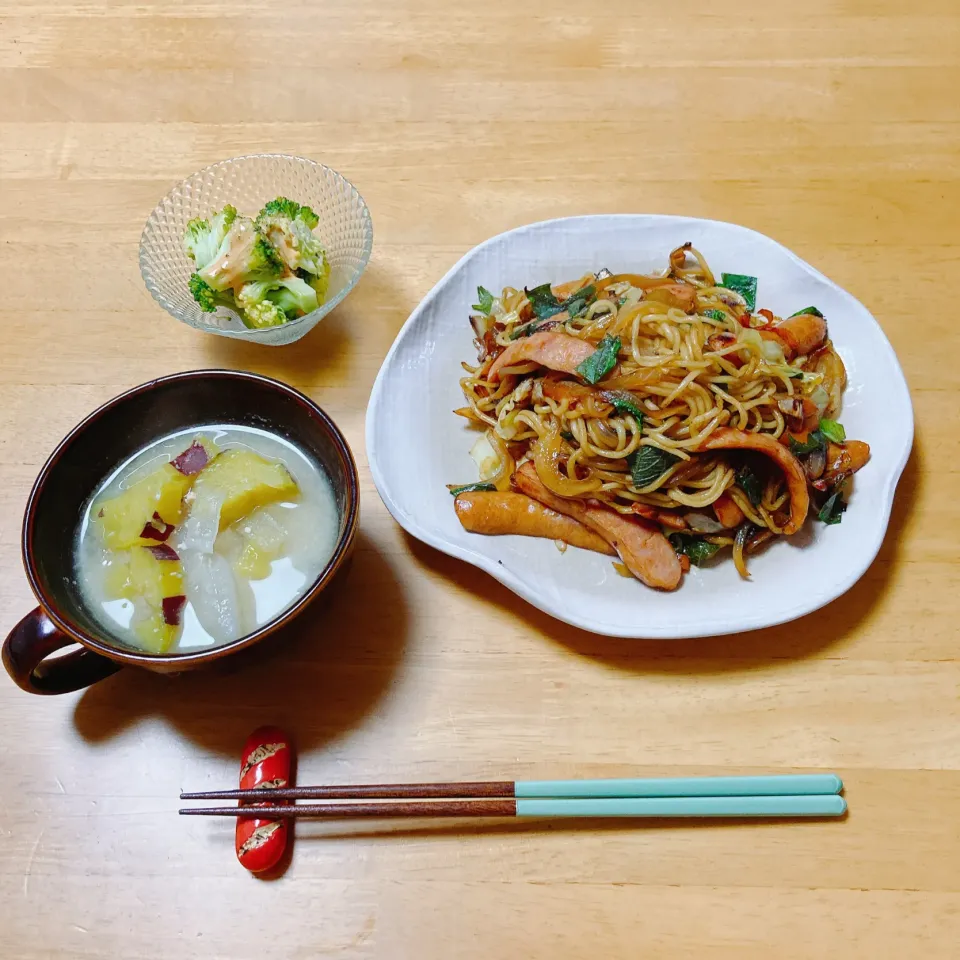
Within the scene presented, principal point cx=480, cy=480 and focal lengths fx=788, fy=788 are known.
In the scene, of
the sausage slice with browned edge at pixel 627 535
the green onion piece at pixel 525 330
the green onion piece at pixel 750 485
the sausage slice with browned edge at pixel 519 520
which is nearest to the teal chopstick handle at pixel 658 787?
the sausage slice with browned edge at pixel 627 535

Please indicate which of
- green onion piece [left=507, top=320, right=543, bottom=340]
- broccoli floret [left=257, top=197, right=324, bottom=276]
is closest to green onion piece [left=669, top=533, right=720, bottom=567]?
green onion piece [left=507, top=320, right=543, bottom=340]

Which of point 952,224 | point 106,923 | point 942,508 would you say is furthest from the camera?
point 952,224

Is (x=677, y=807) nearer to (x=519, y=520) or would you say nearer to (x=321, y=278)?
(x=519, y=520)

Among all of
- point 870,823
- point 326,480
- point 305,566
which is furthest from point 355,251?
point 870,823

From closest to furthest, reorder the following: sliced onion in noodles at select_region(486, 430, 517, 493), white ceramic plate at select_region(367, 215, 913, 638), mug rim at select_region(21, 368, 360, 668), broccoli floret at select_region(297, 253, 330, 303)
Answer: mug rim at select_region(21, 368, 360, 668) → white ceramic plate at select_region(367, 215, 913, 638) → sliced onion in noodles at select_region(486, 430, 517, 493) → broccoli floret at select_region(297, 253, 330, 303)

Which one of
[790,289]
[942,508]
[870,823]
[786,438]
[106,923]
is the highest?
[790,289]

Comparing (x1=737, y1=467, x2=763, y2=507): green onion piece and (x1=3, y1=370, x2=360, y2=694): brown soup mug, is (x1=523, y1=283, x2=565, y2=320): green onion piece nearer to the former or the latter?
(x1=737, y1=467, x2=763, y2=507): green onion piece

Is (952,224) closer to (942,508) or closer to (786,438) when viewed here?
(942,508)

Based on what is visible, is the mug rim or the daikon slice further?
the daikon slice
